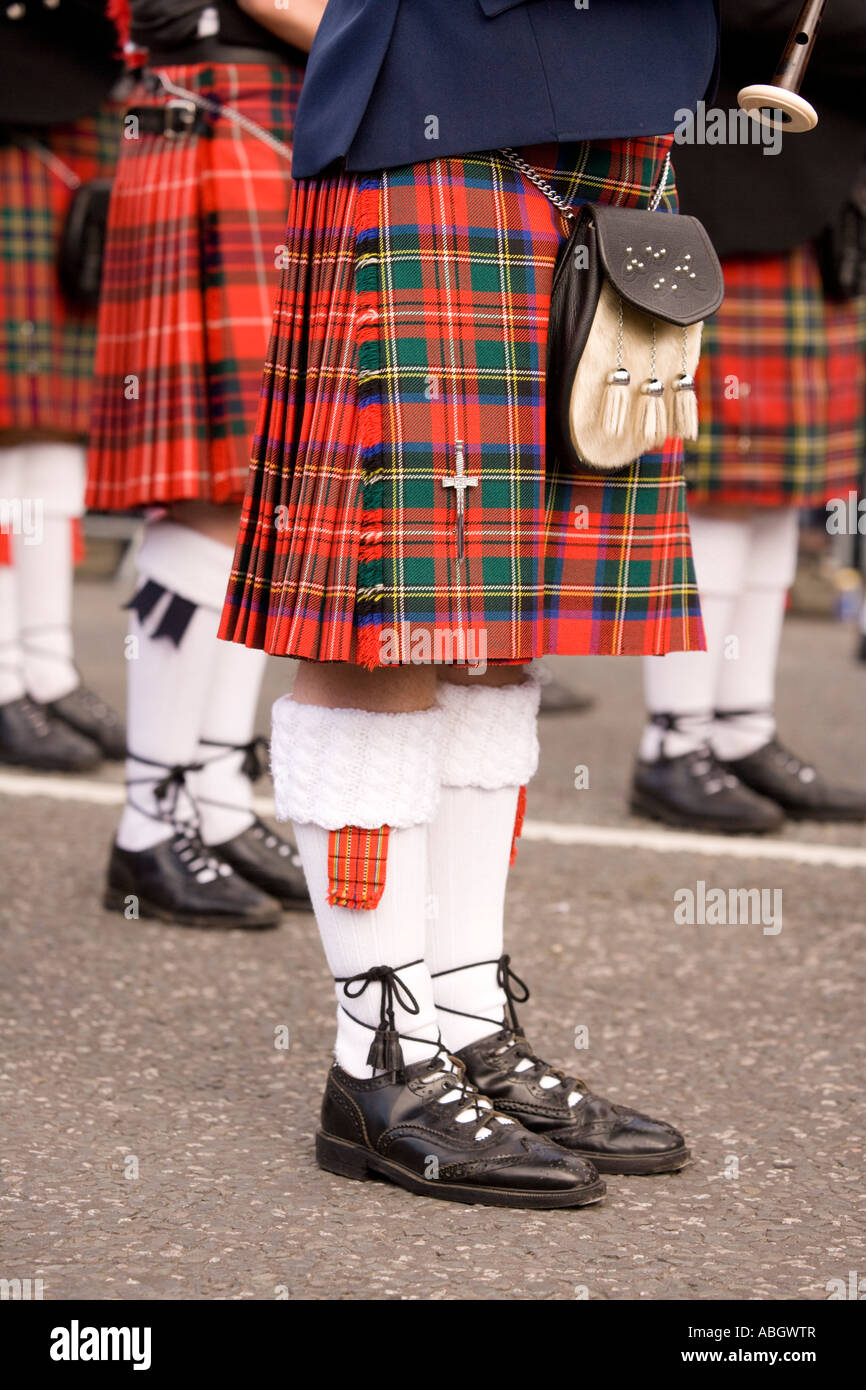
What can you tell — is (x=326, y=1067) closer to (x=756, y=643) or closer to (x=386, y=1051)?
(x=386, y=1051)

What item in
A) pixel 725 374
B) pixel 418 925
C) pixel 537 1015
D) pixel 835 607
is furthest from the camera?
pixel 835 607

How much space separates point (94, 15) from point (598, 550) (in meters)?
2.02

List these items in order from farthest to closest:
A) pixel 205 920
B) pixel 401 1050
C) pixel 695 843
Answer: pixel 695 843, pixel 205 920, pixel 401 1050

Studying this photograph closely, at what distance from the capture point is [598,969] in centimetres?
228

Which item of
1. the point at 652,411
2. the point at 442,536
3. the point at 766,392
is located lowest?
the point at 442,536

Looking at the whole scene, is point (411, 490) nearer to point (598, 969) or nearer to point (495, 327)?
point (495, 327)

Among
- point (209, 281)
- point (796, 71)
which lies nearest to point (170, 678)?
point (209, 281)

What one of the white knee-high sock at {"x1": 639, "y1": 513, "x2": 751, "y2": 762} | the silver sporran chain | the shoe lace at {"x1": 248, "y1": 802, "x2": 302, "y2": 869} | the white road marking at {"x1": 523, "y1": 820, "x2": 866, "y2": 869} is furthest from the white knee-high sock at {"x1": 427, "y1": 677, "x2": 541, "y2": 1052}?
the white knee-high sock at {"x1": 639, "y1": 513, "x2": 751, "y2": 762}

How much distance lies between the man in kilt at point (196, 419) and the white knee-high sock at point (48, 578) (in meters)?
0.97

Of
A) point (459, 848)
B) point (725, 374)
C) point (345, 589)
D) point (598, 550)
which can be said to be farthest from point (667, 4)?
point (725, 374)

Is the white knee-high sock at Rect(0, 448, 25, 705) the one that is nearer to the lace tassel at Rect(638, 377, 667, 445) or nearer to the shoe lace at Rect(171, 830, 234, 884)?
the shoe lace at Rect(171, 830, 234, 884)

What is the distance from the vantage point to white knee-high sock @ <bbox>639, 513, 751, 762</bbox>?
3.02 meters

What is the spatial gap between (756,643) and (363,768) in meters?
1.69

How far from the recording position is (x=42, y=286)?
326 centimetres
